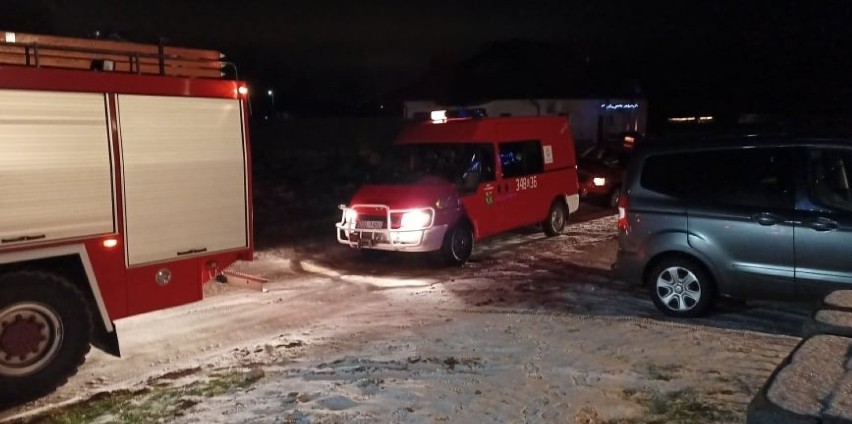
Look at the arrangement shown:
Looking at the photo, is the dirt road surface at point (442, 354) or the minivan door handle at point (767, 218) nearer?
the dirt road surface at point (442, 354)

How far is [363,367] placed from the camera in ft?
21.5

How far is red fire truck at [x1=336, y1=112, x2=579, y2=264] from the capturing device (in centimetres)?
1116

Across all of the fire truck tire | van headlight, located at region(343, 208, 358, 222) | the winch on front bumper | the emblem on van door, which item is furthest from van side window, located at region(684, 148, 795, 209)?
the fire truck tire

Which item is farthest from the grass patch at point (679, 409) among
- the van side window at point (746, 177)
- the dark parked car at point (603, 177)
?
the dark parked car at point (603, 177)

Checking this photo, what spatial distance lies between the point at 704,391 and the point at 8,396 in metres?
5.29

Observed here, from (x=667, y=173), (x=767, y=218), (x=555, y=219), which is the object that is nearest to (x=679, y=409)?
(x=767, y=218)

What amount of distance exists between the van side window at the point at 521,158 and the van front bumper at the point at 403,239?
203cm

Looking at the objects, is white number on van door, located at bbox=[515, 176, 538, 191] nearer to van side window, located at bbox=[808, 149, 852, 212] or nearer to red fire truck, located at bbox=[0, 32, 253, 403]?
van side window, located at bbox=[808, 149, 852, 212]

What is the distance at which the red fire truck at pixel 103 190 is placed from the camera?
19.6ft

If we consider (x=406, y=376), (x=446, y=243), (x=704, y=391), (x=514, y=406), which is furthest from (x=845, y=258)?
(x=446, y=243)

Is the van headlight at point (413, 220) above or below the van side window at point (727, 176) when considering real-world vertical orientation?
below

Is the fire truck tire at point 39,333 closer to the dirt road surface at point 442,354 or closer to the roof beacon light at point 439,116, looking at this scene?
the dirt road surface at point 442,354

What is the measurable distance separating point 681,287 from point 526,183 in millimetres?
5494

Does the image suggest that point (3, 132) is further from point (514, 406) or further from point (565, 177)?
point (565, 177)
